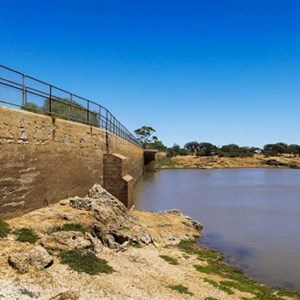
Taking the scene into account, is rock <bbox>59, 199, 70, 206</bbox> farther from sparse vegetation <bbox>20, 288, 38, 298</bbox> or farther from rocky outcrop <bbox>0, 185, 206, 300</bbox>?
sparse vegetation <bbox>20, 288, 38, 298</bbox>

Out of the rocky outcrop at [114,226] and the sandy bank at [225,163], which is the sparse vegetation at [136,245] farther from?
the sandy bank at [225,163]

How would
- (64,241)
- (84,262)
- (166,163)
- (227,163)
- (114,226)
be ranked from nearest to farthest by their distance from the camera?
1. (84,262)
2. (64,241)
3. (114,226)
4. (166,163)
5. (227,163)

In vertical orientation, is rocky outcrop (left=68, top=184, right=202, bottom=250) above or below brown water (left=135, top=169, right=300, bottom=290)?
above

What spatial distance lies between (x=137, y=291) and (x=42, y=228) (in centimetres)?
421

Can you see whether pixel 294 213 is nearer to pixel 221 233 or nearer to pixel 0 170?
pixel 221 233

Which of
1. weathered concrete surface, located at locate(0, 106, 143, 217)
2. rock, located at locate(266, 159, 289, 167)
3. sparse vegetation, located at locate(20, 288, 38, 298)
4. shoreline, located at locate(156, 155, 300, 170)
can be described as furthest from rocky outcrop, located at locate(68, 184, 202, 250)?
rock, located at locate(266, 159, 289, 167)

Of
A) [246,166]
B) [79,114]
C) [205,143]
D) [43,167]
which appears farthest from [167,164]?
[43,167]

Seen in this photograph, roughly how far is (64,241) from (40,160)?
15.1ft

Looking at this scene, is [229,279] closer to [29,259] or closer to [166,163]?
[29,259]

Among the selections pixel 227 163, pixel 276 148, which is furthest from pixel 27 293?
pixel 276 148

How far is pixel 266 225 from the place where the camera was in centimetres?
2361

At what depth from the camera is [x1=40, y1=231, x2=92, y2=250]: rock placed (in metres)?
11.4

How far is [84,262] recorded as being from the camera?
1064cm

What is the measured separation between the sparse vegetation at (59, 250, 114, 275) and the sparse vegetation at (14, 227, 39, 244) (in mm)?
1041
